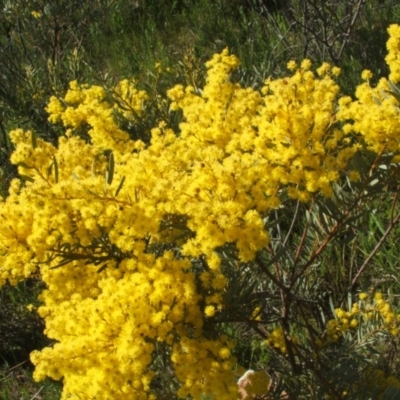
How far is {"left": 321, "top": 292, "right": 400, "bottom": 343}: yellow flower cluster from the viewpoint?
1.96 m

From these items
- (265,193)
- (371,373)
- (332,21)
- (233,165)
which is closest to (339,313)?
(371,373)

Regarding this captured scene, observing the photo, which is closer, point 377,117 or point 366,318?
point 377,117

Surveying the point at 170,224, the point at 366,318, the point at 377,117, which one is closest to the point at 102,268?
the point at 170,224

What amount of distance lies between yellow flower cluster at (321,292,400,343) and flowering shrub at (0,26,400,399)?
1.12ft

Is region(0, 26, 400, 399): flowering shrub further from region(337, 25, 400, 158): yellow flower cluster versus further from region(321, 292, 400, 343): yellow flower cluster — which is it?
region(321, 292, 400, 343): yellow flower cluster

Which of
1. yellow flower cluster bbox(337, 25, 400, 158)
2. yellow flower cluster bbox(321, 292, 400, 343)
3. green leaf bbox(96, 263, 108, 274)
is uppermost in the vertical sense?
yellow flower cluster bbox(337, 25, 400, 158)

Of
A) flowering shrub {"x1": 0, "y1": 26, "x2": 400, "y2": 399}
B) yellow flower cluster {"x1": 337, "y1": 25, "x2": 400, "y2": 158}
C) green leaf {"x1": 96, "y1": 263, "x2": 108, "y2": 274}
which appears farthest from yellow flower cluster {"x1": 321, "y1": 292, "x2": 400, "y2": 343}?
green leaf {"x1": 96, "y1": 263, "x2": 108, "y2": 274}

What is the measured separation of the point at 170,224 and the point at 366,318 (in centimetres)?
86

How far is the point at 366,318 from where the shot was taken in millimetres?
2041

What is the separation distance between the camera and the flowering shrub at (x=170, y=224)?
1.41 meters

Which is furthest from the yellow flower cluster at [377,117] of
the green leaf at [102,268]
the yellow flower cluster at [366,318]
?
the green leaf at [102,268]

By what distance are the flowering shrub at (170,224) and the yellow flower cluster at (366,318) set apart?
1.12 feet

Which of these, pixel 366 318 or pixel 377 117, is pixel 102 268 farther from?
pixel 366 318

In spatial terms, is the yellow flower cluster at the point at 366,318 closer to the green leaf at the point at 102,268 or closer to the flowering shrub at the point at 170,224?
the flowering shrub at the point at 170,224
